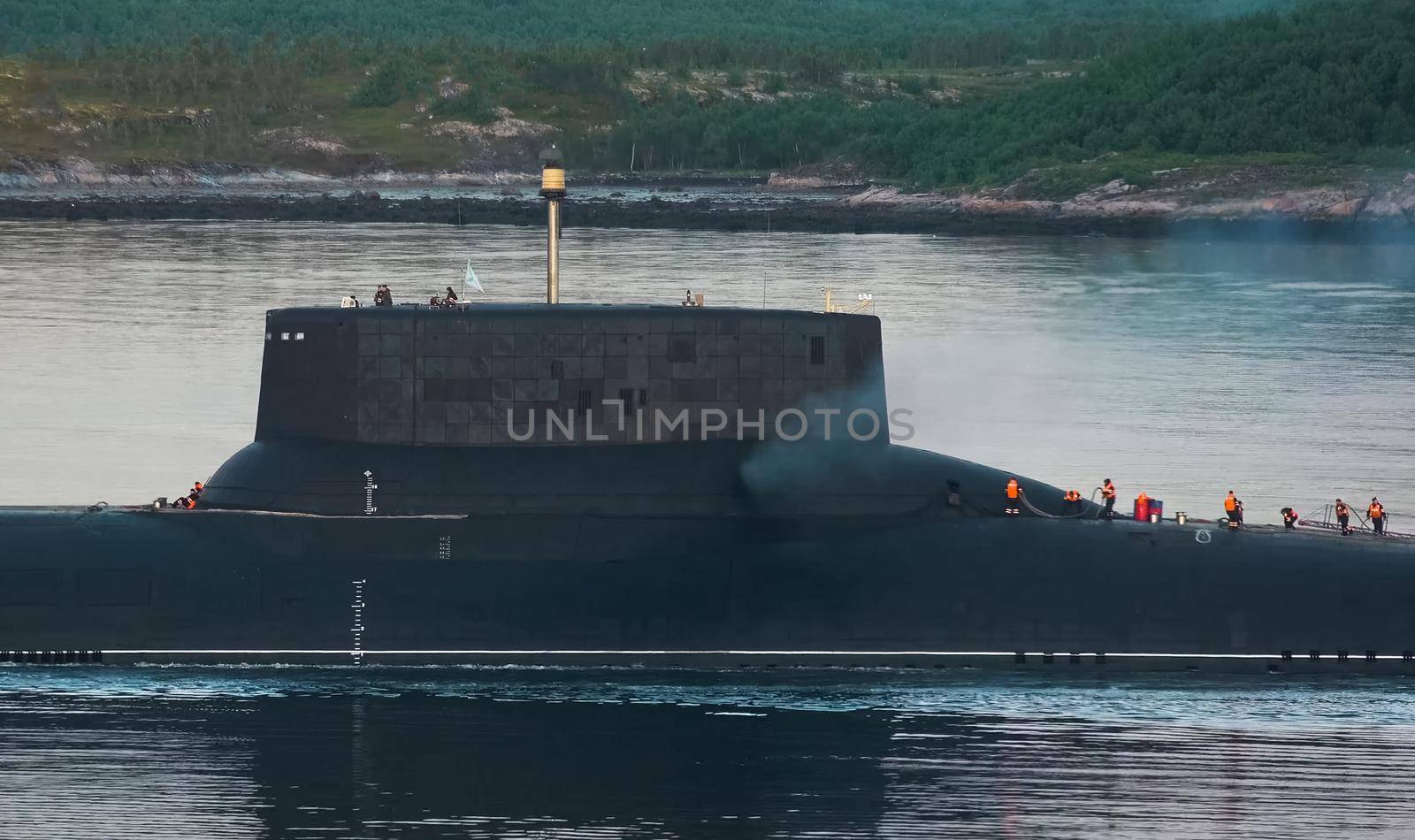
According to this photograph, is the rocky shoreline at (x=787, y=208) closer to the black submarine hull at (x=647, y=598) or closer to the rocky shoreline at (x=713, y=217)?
the rocky shoreline at (x=713, y=217)

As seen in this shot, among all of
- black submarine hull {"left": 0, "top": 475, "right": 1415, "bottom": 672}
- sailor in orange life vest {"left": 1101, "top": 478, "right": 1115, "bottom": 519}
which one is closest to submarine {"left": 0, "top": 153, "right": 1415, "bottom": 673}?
black submarine hull {"left": 0, "top": 475, "right": 1415, "bottom": 672}

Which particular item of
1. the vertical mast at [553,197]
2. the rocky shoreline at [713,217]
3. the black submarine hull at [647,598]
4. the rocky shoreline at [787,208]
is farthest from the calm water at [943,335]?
the vertical mast at [553,197]

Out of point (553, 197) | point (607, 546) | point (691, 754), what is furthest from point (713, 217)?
point (691, 754)

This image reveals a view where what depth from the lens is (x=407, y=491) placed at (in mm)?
28438

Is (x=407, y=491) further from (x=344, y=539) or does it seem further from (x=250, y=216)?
(x=250, y=216)

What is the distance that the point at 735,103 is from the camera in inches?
6841

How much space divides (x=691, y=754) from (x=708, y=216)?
99007mm

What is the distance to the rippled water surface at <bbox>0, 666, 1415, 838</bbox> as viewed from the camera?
23547 millimetres

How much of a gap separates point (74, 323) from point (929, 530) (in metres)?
51.4

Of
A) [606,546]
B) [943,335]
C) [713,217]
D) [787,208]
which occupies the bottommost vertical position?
[606,546]

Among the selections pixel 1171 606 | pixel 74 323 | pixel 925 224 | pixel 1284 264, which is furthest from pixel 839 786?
pixel 925 224

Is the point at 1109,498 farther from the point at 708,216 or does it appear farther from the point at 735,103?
the point at 735,103

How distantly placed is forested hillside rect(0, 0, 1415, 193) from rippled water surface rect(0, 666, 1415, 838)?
3849 inches

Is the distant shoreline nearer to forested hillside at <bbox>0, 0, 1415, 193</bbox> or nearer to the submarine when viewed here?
forested hillside at <bbox>0, 0, 1415, 193</bbox>
